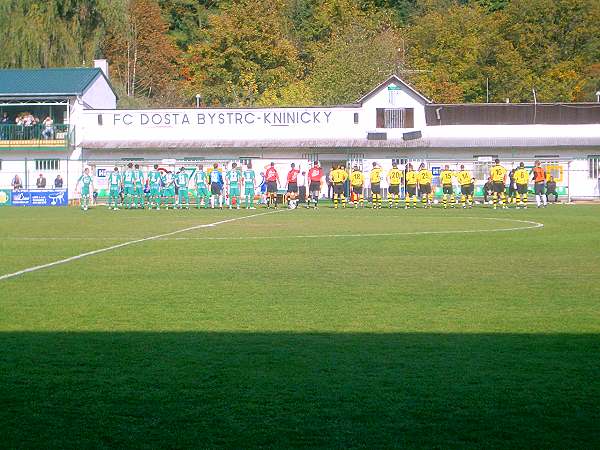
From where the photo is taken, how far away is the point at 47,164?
2222 inches

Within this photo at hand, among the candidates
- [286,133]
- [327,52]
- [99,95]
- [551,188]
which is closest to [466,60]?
[327,52]

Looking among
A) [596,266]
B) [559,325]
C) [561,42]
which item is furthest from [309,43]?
[559,325]

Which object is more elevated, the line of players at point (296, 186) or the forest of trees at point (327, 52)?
the forest of trees at point (327, 52)

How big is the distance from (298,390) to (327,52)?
225ft

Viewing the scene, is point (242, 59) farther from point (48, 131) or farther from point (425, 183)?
point (425, 183)

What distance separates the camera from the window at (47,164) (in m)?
56.3

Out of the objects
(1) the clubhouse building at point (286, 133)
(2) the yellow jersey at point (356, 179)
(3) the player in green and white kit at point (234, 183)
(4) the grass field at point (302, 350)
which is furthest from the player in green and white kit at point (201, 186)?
(4) the grass field at point (302, 350)

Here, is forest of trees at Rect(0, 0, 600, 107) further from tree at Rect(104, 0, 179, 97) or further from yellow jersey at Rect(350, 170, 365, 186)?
yellow jersey at Rect(350, 170, 365, 186)

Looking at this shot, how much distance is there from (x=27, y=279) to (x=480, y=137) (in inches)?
1709

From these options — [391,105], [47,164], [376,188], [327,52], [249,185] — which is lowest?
[376,188]

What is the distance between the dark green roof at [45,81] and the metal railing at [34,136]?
6.39 ft

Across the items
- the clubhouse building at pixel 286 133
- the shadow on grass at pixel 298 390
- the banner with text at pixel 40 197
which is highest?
the clubhouse building at pixel 286 133

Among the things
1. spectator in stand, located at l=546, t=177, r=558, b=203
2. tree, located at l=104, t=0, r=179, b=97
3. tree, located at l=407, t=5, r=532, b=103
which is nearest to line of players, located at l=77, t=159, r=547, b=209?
spectator in stand, located at l=546, t=177, r=558, b=203

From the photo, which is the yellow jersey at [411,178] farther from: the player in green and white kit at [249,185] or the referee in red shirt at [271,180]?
the player in green and white kit at [249,185]
